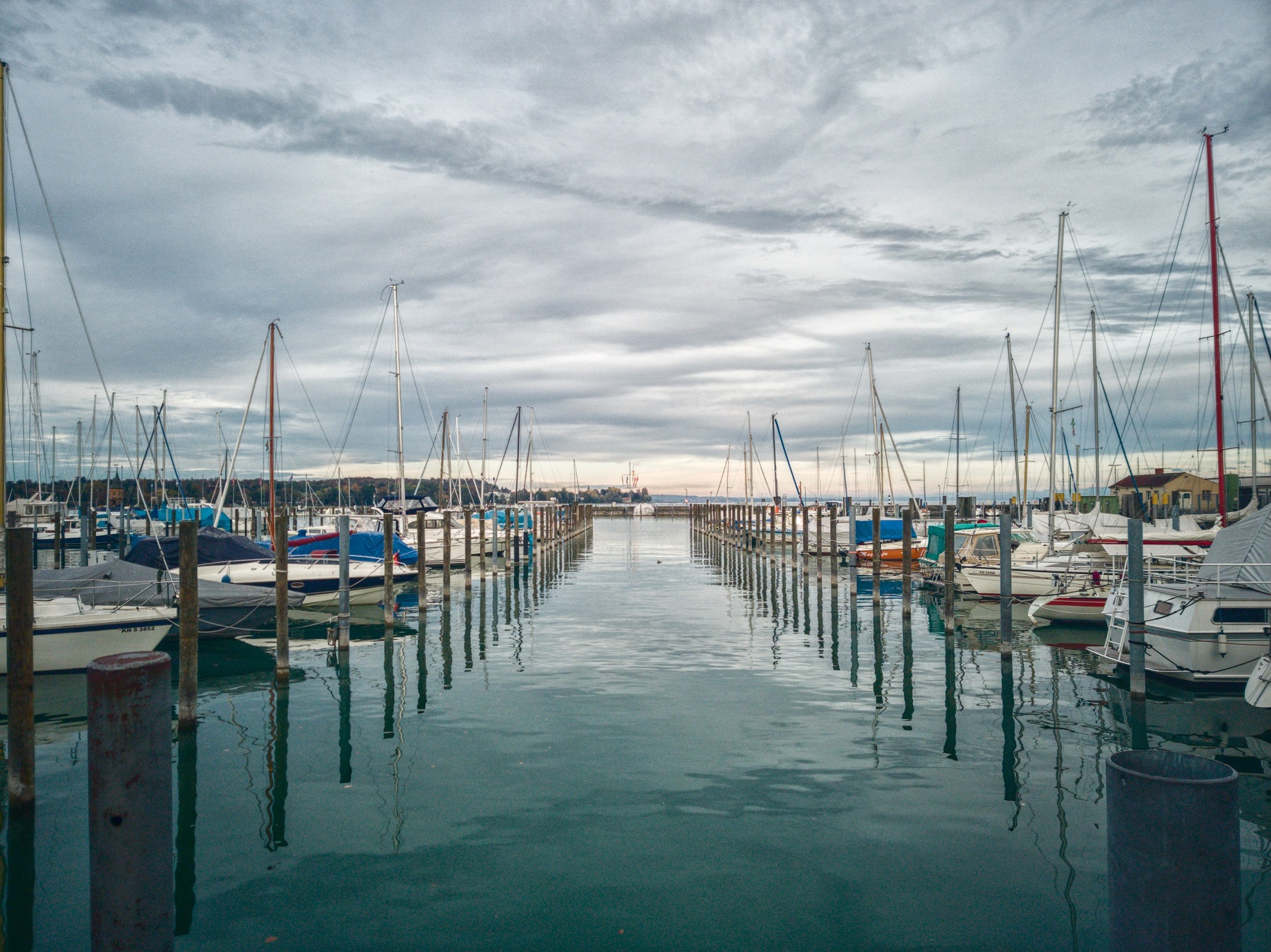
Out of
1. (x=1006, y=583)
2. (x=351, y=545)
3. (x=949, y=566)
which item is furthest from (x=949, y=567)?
(x=351, y=545)

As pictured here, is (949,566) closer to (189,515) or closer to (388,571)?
(388,571)

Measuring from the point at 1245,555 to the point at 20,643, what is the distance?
70.6 ft

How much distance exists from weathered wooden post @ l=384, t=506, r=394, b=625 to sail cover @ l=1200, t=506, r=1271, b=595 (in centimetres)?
2018

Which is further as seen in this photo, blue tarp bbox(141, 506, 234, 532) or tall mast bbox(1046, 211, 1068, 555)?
blue tarp bbox(141, 506, 234, 532)

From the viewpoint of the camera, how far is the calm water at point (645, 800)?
24.8 feet

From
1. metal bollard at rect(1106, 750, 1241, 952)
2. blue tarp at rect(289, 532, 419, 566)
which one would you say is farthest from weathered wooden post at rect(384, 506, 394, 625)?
metal bollard at rect(1106, 750, 1241, 952)

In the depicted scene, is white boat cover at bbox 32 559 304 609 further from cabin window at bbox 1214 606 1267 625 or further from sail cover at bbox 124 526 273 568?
cabin window at bbox 1214 606 1267 625

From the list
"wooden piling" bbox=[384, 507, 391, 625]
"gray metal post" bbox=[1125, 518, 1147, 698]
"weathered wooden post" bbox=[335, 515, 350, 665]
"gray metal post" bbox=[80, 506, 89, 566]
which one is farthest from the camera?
"gray metal post" bbox=[80, 506, 89, 566]

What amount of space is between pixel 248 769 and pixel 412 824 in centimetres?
382

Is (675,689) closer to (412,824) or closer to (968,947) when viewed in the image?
(412,824)

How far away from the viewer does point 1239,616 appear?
16.9 meters

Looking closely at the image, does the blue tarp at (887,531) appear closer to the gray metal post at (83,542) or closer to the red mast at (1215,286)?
the red mast at (1215,286)

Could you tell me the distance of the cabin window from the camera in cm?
1681

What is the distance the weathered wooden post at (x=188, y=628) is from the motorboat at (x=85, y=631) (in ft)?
16.8
